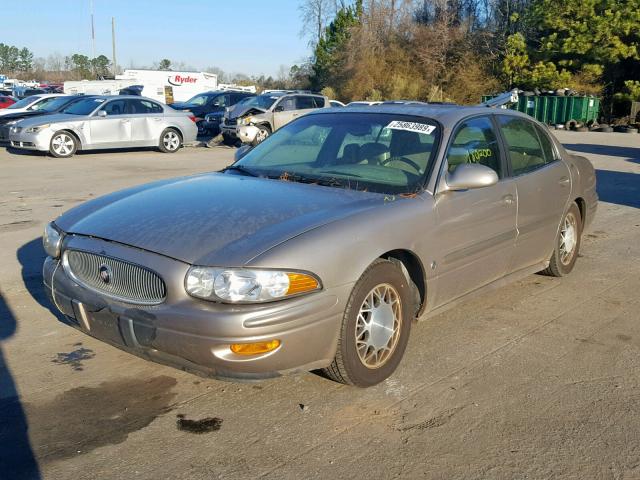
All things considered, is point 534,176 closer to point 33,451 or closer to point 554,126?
point 33,451

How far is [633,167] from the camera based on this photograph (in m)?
15.4

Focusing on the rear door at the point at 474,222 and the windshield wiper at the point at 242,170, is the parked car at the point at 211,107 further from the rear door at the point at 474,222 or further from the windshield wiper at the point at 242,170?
the rear door at the point at 474,222

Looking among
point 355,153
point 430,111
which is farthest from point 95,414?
point 430,111

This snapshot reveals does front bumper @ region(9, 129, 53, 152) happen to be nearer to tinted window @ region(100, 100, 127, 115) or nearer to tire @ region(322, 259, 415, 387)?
tinted window @ region(100, 100, 127, 115)

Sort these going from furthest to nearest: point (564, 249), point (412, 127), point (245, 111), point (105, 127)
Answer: point (245, 111), point (105, 127), point (564, 249), point (412, 127)

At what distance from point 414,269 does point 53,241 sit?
7.25 ft

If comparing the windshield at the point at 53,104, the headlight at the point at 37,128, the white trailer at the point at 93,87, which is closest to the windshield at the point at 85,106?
the headlight at the point at 37,128

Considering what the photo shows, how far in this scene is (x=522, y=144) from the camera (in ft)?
17.7

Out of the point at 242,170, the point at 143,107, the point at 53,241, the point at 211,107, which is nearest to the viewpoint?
the point at 53,241

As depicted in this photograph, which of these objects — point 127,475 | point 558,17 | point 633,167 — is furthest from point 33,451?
point 558,17

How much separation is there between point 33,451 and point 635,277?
535cm

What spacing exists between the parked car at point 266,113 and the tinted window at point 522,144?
45.7 feet

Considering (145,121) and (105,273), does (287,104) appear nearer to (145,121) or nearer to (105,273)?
(145,121)

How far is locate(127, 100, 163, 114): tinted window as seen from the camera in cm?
1739
